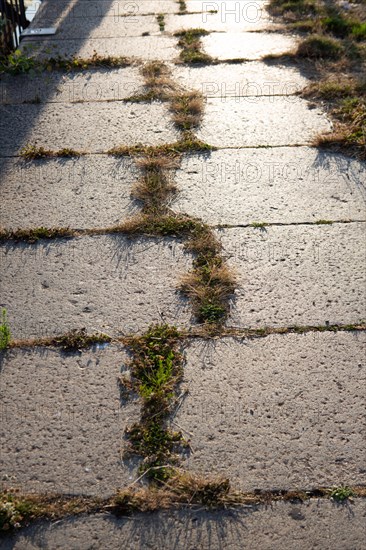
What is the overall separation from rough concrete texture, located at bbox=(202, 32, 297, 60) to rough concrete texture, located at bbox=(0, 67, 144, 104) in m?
0.89

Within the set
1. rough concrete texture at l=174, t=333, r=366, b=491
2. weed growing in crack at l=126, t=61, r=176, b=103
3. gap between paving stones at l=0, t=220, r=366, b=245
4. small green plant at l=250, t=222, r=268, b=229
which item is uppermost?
weed growing in crack at l=126, t=61, r=176, b=103

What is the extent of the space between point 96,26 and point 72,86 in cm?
175

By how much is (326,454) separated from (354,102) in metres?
3.26

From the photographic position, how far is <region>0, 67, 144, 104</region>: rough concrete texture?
536 centimetres

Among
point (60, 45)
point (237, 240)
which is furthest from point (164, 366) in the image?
point (60, 45)

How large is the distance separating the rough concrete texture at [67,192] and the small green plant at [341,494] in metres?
2.02

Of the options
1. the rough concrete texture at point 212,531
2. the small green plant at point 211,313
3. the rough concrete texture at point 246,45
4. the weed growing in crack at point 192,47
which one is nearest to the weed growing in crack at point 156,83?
the weed growing in crack at point 192,47

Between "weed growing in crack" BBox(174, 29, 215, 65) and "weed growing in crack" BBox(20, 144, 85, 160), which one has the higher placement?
"weed growing in crack" BBox(174, 29, 215, 65)

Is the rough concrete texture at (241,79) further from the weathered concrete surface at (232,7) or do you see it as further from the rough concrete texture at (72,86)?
the weathered concrete surface at (232,7)

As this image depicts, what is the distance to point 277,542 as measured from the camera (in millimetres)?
2273

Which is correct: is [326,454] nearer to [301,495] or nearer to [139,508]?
[301,495]

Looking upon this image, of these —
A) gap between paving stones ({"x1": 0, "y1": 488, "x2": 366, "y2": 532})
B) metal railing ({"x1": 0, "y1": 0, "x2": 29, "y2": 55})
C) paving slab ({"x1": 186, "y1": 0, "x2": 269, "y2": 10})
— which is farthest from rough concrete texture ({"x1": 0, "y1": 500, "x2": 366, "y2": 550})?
paving slab ({"x1": 186, "y1": 0, "x2": 269, "y2": 10})

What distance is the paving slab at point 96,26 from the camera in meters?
6.73

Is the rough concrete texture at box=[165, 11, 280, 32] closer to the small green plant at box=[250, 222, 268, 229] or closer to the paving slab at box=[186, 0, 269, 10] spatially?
the paving slab at box=[186, 0, 269, 10]
